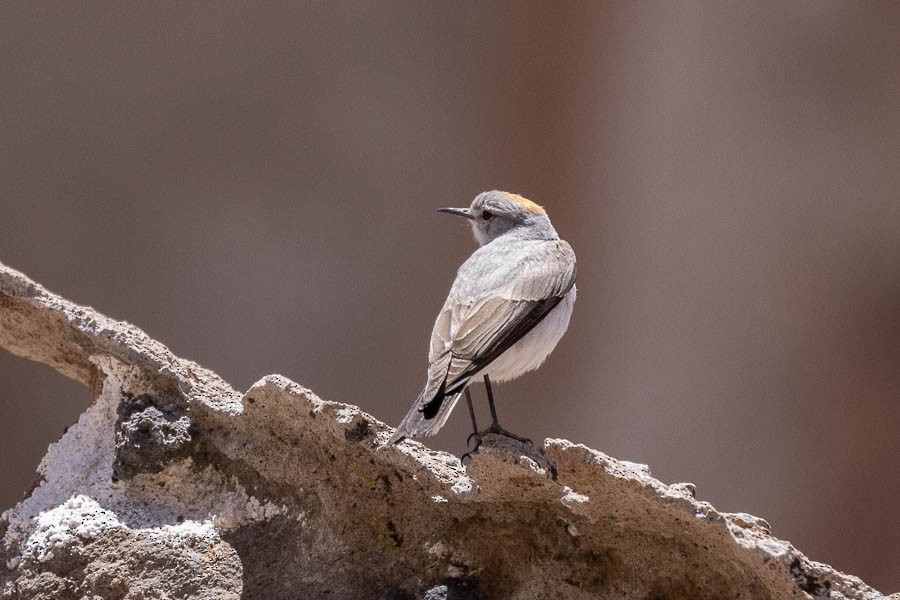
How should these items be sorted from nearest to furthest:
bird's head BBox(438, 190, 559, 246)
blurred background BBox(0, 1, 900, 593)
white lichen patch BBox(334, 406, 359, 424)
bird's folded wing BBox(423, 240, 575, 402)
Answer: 1. white lichen patch BBox(334, 406, 359, 424)
2. bird's folded wing BBox(423, 240, 575, 402)
3. bird's head BBox(438, 190, 559, 246)
4. blurred background BBox(0, 1, 900, 593)

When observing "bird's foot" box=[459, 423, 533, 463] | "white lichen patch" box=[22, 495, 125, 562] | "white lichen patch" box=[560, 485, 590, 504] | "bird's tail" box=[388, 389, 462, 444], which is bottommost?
"white lichen patch" box=[22, 495, 125, 562]

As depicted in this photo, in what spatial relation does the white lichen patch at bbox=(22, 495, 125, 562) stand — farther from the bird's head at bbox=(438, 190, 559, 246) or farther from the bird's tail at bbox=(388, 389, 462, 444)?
the bird's head at bbox=(438, 190, 559, 246)

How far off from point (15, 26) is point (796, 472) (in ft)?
22.7

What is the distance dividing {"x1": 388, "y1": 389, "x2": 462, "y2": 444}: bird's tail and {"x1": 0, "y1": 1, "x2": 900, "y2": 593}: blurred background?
211 inches

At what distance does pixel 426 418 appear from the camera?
3203mm

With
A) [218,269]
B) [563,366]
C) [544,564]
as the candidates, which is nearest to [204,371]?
[544,564]

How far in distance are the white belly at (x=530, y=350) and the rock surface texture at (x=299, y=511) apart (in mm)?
634

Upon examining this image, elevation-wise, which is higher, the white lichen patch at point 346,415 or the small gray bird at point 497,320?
the small gray bird at point 497,320

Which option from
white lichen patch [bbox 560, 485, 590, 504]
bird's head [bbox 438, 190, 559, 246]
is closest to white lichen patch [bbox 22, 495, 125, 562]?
white lichen patch [bbox 560, 485, 590, 504]

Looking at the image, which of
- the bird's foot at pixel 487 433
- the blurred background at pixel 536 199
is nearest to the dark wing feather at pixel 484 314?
the bird's foot at pixel 487 433

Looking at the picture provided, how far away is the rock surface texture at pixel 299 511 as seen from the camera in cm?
306

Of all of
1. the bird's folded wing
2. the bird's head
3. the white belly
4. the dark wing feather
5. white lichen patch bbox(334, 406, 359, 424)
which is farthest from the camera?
the bird's head

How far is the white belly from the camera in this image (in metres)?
3.88

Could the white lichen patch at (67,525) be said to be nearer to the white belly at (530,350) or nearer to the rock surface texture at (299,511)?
the rock surface texture at (299,511)
